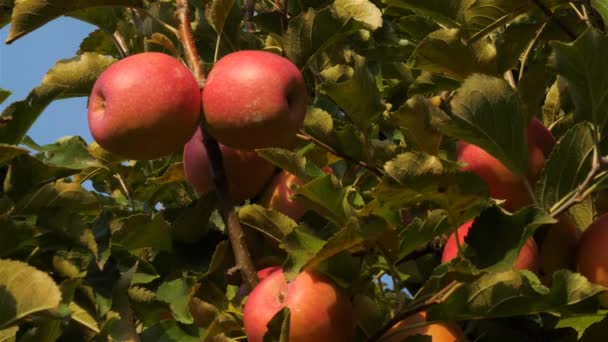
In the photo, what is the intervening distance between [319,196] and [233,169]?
1.24ft

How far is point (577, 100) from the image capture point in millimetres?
1230

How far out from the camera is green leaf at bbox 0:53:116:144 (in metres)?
1.41

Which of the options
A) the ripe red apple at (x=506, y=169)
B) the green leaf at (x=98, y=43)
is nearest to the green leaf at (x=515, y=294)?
the ripe red apple at (x=506, y=169)

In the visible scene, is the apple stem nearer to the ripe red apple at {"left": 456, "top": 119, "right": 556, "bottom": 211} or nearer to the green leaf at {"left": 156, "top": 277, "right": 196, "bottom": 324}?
the green leaf at {"left": 156, "top": 277, "right": 196, "bottom": 324}

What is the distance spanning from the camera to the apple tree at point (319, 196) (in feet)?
3.80

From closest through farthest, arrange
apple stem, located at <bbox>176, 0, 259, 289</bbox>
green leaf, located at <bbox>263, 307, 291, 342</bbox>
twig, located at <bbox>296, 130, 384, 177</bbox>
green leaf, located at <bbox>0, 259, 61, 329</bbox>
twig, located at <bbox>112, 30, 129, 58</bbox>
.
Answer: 1. green leaf, located at <bbox>0, 259, 61, 329</bbox>
2. green leaf, located at <bbox>263, 307, 291, 342</bbox>
3. apple stem, located at <bbox>176, 0, 259, 289</bbox>
4. twig, located at <bbox>296, 130, 384, 177</bbox>
5. twig, located at <bbox>112, 30, 129, 58</bbox>

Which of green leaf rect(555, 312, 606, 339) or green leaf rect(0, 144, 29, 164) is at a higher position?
green leaf rect(0, 144, 29, 164)

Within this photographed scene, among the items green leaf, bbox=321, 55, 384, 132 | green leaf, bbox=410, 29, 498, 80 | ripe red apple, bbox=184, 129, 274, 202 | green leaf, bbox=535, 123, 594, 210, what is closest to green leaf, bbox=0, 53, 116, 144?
ripe red apple, bbox=184, 129, 274, 202

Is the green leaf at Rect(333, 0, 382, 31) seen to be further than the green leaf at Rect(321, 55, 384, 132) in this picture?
Yes

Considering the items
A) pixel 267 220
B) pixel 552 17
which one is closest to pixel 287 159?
pixel 267 220

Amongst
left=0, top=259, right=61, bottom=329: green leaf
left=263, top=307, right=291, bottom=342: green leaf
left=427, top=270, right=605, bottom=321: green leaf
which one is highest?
left=0, top=259, right=61, bottom=329: green leaf

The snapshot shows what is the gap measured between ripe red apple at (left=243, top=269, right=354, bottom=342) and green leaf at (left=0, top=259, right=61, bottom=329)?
318mm

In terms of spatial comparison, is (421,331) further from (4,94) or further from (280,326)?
(4,94)

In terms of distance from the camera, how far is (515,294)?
43.7 inches
